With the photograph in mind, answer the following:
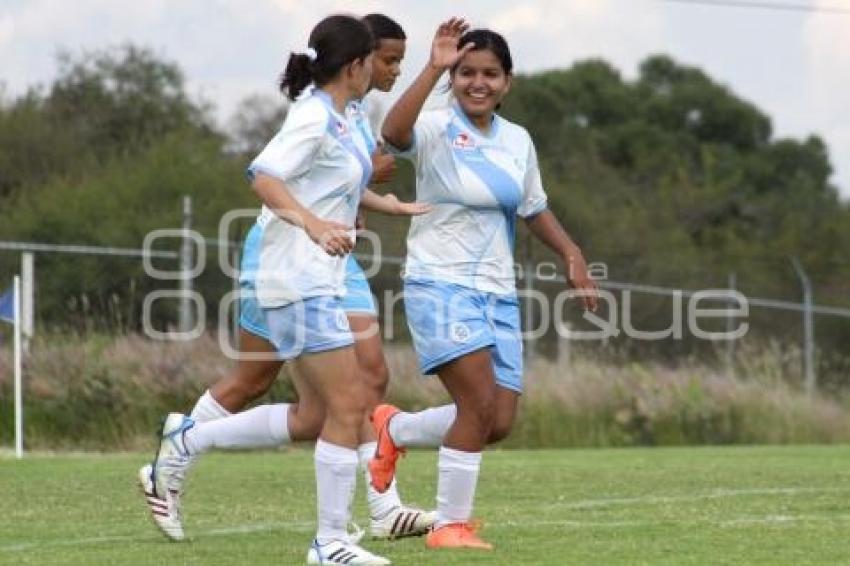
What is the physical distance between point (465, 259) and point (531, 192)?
2.03ft

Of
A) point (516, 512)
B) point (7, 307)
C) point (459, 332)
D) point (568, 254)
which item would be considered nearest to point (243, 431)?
point (459, 332)

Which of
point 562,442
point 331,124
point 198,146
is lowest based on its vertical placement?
point 562,442

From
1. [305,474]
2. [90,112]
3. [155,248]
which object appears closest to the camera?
[305,474]

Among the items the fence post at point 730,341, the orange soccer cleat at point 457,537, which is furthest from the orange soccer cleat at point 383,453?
the fence post at point 730,341

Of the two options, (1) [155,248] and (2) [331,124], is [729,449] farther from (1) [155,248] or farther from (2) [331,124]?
(2) [331,124]

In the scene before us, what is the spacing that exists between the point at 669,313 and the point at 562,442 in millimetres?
6337

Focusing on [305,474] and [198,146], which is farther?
[198,146]

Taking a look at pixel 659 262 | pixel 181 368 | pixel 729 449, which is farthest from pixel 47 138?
pixel 729 449

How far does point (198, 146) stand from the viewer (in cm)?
3459

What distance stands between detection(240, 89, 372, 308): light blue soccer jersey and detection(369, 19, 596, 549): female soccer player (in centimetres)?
68

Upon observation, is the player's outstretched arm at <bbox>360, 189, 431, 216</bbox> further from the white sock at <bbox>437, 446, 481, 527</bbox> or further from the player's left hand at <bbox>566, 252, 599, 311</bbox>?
the white sock at <bbox>437, 446, 481, 527</bbox>

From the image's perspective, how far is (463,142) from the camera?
8.53 metres

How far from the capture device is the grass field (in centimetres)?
802

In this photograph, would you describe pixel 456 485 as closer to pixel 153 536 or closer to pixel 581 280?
pixel 581 280
